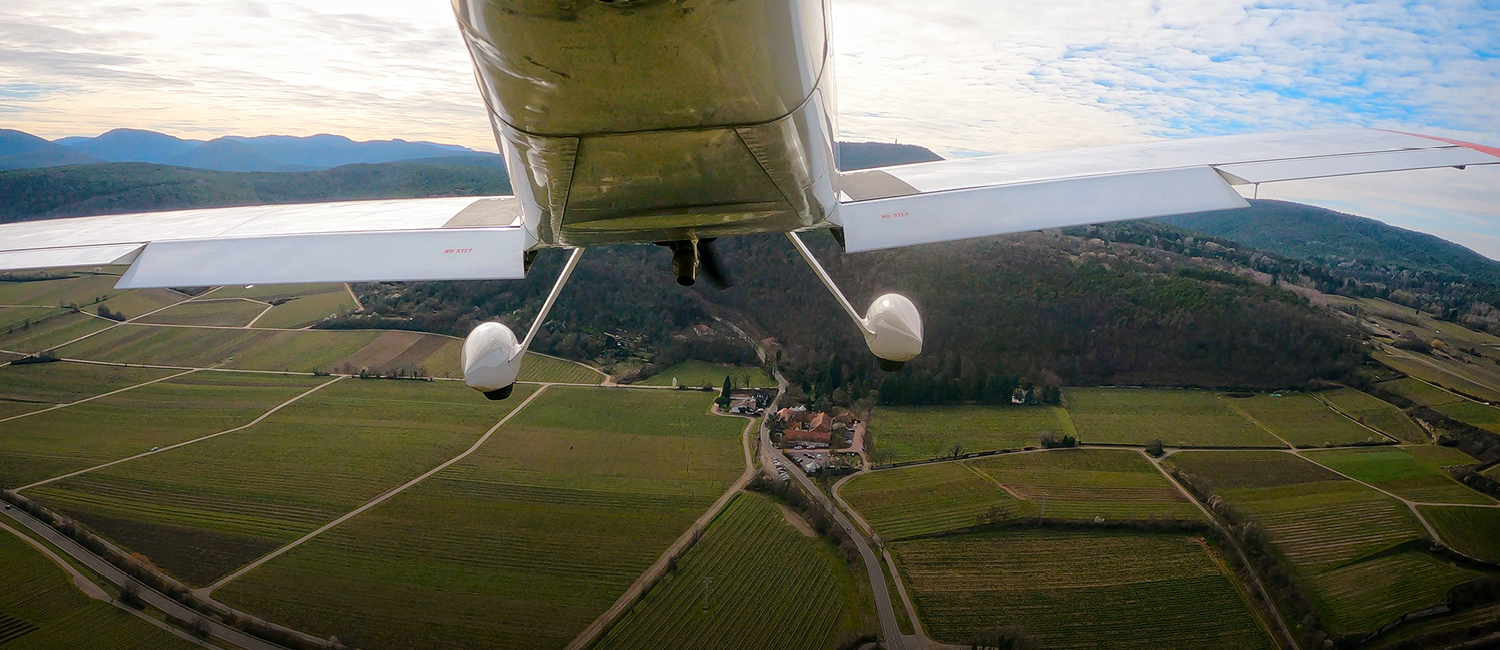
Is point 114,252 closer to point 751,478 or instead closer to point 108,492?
point 751,478

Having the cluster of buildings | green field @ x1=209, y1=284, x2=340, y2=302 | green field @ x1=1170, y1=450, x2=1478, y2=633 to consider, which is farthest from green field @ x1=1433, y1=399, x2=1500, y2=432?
green field @ x1=209, y1=284, x2=340, y2=302

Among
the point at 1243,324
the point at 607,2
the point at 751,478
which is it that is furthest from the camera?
the point at 1243,324

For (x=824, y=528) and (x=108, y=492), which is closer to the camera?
(x=824, y=528)

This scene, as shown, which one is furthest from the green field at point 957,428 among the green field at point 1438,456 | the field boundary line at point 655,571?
the green field at point 1438,456

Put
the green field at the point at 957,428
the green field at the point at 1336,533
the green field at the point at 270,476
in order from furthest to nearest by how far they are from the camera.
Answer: the green field at the point at 957,428
the green field at the point at 270,476
the green field at the point at 1336,533

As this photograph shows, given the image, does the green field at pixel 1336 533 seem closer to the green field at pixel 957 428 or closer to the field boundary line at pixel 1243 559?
the field boundary line at pixel 1243 559

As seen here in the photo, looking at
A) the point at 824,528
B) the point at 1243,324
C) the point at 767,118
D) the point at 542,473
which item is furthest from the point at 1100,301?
the point at 767,118
